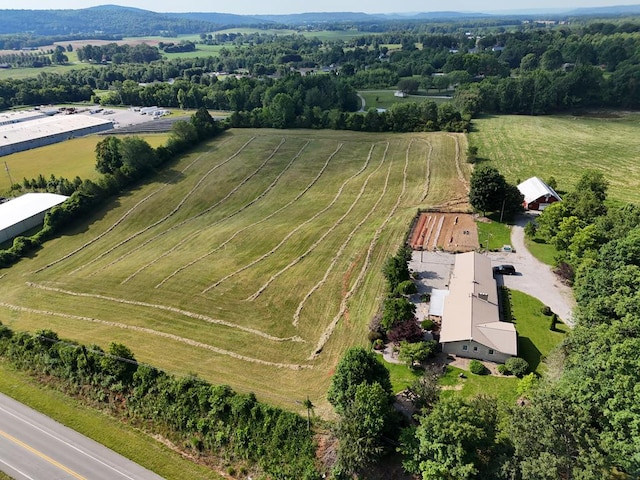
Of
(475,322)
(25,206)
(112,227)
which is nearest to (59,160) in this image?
(25,206)

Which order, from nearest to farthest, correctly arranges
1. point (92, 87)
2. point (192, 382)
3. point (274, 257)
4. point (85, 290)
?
point (192, 382), point (85, 290), point (274, 257), point (92, 87)

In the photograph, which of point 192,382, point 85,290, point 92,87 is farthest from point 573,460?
point 92,87

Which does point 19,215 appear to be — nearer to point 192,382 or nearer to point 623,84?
point 192,382

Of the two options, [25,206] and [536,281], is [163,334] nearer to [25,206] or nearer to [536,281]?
[536,281]

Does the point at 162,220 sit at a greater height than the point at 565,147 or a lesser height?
lesser

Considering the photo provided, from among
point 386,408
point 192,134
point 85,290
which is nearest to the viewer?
point 386,408

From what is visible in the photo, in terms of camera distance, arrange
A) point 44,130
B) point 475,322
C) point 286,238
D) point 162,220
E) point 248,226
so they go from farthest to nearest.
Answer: point 44,130
point 162,220
point 248,226
point 286,238
point 475,322
